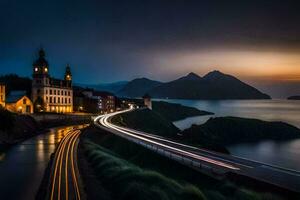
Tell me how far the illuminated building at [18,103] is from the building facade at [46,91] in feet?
18.2

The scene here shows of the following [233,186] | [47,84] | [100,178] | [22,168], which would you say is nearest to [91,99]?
[47,84]

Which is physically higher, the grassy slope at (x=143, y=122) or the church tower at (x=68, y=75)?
the church tower at (x=68, y=75)

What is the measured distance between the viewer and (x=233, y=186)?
87.7 ft

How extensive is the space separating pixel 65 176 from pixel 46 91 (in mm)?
74806

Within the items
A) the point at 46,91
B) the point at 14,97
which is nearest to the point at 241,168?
the point at 14,97

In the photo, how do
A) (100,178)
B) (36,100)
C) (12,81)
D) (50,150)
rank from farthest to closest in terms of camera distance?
(12,81) → (36,100) → (50,150) → (100,178)

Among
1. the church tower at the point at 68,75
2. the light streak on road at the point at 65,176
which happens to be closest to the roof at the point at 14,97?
the church tower at the point at 68,75

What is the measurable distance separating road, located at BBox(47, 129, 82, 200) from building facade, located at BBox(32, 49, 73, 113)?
51935 mm

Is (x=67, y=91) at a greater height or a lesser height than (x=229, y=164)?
greater

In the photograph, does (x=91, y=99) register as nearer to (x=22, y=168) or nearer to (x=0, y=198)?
(x=22, y=168)

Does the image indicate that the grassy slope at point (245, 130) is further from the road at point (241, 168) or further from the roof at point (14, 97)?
the road at point (241, 168)

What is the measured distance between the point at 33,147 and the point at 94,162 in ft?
74.3

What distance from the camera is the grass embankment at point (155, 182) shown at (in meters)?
26.0

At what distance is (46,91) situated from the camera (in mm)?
105188
